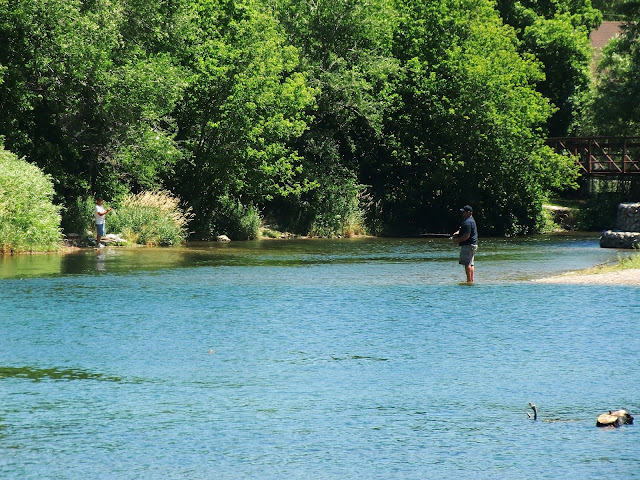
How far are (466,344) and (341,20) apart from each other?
35.8 meters

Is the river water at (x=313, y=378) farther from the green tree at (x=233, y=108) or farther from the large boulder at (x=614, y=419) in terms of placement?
the green tree at (x=233, y=108)

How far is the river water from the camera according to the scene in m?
9.97

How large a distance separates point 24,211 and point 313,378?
22047 millimetres

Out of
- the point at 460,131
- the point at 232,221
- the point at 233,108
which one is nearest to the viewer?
the point at 233,108

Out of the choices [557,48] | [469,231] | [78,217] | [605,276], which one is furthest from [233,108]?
[557,48]

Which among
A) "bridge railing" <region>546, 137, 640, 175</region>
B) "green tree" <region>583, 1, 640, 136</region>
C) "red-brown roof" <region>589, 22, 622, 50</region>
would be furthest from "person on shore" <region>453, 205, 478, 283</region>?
"red-brown roof" <region>589, 22, 622, 50</region>

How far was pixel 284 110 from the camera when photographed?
45531mm

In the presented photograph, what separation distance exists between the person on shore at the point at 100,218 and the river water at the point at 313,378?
11212 millimetres

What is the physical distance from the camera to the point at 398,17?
52.3m

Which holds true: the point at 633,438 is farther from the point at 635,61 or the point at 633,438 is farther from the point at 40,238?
the point at 635,61

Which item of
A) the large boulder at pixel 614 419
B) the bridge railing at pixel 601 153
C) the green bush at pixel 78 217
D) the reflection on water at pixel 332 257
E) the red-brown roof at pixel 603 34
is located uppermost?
the red-brown roof at pixel 603 34

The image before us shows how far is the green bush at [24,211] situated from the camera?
33.0 metres

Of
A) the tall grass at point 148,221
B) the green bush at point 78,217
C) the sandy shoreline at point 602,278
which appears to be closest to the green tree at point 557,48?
the tall grass at point 148,221

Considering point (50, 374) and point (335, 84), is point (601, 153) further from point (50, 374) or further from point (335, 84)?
point (50, 374)
